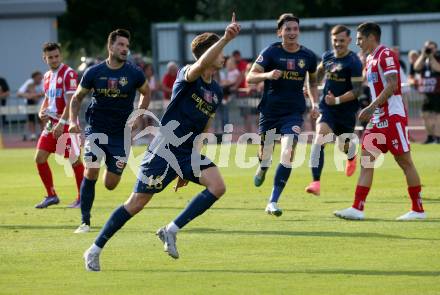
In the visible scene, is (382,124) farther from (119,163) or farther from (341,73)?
(341,73)

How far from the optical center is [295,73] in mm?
14797

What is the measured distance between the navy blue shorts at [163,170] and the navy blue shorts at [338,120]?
6170mm

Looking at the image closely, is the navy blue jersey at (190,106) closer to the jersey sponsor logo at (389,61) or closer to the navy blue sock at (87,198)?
the navy blue sock at (87,198)

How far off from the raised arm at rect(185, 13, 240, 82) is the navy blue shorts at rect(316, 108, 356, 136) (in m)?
6.44

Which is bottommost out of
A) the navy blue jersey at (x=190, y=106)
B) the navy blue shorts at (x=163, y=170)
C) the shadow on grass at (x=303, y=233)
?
the shadow on grass at (x=303, y=233)

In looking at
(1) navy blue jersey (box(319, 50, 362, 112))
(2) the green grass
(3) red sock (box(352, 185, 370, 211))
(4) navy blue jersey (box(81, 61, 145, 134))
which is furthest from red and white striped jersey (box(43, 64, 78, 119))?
(3) red sock (box(352, 185, 370, 211))

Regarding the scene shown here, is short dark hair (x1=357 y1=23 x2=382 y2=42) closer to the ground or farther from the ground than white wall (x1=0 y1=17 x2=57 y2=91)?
closer to the ground

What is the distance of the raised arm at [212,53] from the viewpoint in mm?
9906

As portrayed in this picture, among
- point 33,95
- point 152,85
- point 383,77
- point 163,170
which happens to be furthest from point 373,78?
point 33,95

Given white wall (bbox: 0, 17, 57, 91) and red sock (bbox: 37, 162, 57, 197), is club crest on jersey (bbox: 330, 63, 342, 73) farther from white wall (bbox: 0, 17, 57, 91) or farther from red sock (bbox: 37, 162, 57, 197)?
white wall (bbox: 0, 17, 57, 91)

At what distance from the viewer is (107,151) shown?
44.0 feet

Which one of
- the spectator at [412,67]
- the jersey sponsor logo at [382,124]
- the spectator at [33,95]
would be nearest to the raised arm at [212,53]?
the jersey sponsor logo at [382,124]

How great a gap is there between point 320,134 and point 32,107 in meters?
15.0

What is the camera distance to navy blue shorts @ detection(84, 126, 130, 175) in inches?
525
